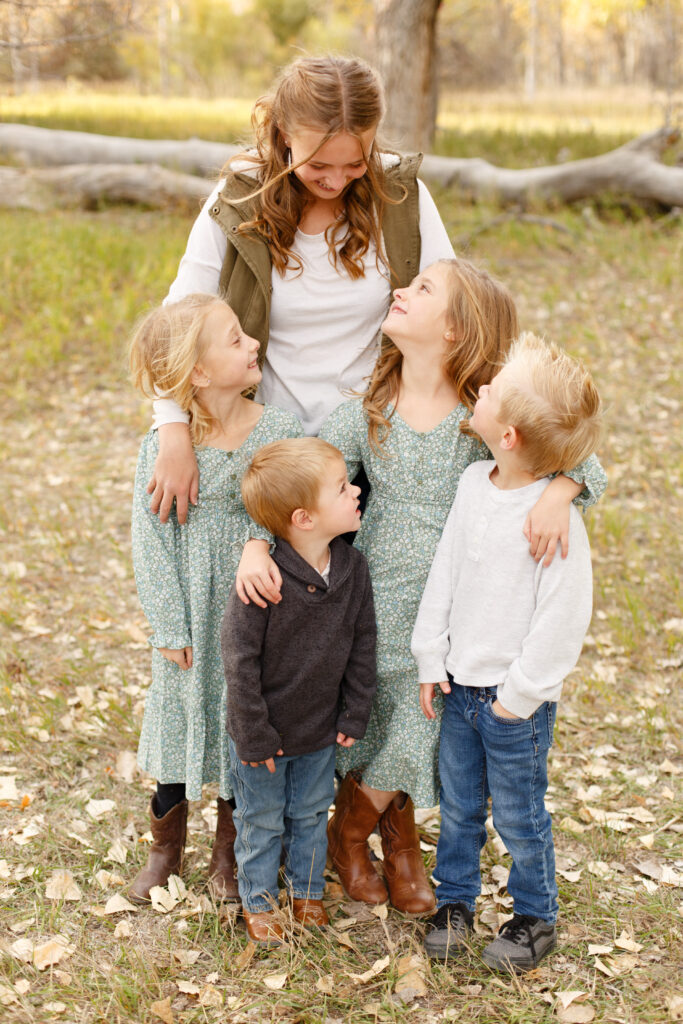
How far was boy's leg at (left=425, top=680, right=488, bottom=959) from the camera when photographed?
244 centimetres

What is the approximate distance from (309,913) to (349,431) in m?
1.37

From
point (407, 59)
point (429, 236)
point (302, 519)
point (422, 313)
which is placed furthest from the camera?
point (407, 59)

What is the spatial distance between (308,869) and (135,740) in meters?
1.14

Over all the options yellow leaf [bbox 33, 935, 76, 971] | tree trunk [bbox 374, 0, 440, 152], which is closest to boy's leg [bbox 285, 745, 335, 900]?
yellow leaf [bbox 33, 935, 76, 971]

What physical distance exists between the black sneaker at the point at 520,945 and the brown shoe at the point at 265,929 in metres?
0.56

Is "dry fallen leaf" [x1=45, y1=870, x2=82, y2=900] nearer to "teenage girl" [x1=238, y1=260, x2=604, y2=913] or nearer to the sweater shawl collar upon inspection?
"teenage girl" [x1=238, y1=260, x2=604, y2=913]

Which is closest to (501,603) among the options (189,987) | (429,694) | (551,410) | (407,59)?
(429,694)

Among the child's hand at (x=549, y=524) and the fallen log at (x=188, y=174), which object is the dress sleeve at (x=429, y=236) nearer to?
the child's hand at (x=549, y=524)

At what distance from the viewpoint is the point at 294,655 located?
7.70ft

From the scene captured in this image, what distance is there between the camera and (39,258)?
7875 mm

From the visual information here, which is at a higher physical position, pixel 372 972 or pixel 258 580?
pixel 258 580

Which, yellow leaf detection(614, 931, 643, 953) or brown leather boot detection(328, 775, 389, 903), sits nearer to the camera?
yellow leaf detection(614, 931, 643, 953)

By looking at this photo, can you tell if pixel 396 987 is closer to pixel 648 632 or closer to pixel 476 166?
pixel 648 632

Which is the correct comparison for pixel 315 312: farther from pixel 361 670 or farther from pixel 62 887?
pixel 62 887
